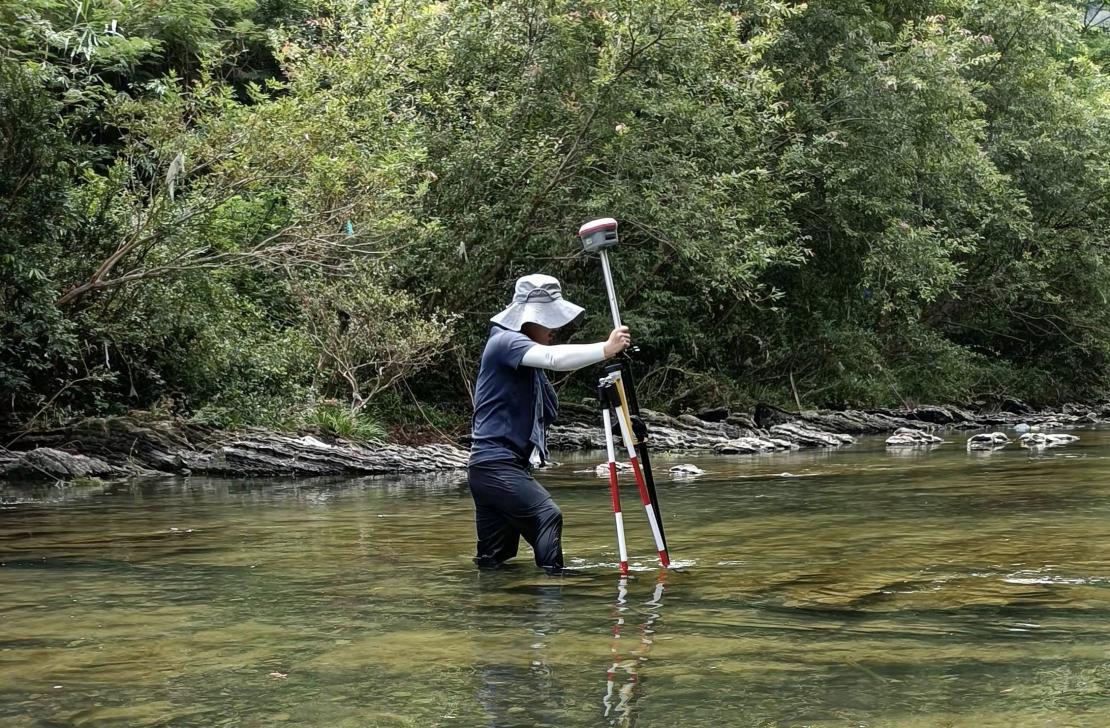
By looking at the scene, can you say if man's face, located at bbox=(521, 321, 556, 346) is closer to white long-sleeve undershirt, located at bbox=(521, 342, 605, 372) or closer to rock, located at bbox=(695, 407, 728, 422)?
white long-sleeve undershirt, located at bbox=(521, 342, 605, 372)

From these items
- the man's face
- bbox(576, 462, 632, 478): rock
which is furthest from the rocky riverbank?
the man's face

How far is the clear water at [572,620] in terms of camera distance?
432 cm

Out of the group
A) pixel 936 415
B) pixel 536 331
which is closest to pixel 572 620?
pixel 536 331

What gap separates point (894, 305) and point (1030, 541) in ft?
64.1

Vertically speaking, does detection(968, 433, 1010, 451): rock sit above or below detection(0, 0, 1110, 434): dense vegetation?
below

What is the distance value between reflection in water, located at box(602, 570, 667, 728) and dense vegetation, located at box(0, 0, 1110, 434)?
1111cm

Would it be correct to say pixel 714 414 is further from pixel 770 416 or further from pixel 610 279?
pixel 610 279

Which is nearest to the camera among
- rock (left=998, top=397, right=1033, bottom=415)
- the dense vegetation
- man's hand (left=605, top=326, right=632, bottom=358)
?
man's hand (left=605, top=326, right=632, bottom=358)

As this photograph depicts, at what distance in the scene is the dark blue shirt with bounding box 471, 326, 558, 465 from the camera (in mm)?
7664

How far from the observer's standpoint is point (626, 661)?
5023 mm

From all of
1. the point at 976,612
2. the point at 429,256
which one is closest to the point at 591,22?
the point at 429,256

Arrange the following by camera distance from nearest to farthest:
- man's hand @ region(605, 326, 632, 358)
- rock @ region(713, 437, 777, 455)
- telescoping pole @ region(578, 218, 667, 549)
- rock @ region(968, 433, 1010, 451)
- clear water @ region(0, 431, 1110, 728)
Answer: clear water @ region(0, 431, 1110, 728)
man's hand @ region(605, 326, 632, 358)
telescoping pole @ region(578, 218, 667, 549)
rock @ region(968, 433, 1010, 451)
rock @ region(713, 437, 777, 455)

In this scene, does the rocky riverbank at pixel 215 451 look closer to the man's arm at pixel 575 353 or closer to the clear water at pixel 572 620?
the clear water at pixel 572 620

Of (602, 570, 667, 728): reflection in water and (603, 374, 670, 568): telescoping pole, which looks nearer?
(602, 570, 667, 728): reflection in water
